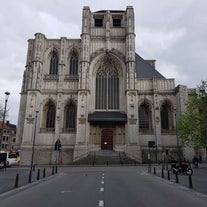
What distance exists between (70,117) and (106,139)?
7.93m

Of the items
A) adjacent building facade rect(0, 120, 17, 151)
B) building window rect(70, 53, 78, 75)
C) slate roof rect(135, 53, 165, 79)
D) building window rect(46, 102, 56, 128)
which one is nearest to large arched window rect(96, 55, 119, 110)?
building window rect(70, 53, 78, 75)

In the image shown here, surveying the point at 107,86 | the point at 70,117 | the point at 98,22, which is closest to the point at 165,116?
the point at 107,86

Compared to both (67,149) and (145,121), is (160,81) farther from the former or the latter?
(67,149)

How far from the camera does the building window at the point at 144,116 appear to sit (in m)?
40.1

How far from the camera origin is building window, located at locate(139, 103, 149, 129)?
4006cm

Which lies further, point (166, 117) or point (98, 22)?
point (98, 22)

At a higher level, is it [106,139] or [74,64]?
[74,64]

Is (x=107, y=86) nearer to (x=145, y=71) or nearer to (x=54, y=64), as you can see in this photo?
A: (x=145, y=71)

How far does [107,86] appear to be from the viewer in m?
42.3

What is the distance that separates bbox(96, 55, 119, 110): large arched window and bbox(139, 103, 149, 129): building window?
4.74m

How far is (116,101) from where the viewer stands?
41.5 m

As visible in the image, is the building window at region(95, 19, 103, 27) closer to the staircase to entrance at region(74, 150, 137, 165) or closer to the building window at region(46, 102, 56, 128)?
the building window at region(46, 102, 56, 128)

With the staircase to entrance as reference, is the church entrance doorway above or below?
above

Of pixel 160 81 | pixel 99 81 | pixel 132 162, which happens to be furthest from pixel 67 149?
pixel 160 81
